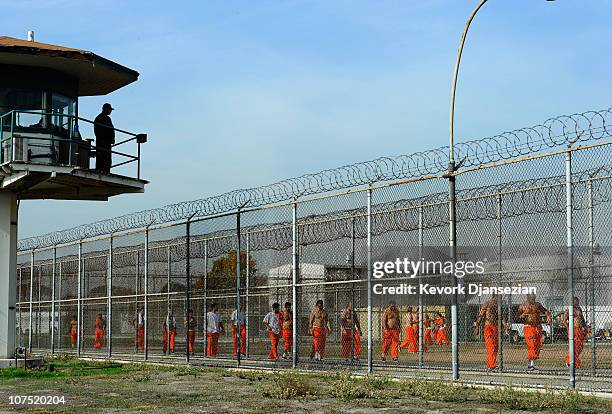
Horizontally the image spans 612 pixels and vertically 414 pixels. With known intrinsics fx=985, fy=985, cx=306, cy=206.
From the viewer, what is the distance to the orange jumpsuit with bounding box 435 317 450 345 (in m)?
23.9

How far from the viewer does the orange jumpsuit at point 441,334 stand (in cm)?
2388

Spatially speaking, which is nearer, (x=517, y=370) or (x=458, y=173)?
(x=458, y=173)

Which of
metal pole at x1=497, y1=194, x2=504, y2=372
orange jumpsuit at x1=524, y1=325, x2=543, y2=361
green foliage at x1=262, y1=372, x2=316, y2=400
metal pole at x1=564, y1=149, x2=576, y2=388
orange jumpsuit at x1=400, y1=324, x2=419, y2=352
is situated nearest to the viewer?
metal pole at x1=564, y1=149, x2=576, y2=388

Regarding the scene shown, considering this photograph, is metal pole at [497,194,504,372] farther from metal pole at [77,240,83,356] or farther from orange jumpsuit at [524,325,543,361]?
metal pole at [77,240,83,356]

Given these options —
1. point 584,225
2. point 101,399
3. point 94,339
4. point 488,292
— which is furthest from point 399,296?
point 94,339

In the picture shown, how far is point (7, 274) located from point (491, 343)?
10.3 meters

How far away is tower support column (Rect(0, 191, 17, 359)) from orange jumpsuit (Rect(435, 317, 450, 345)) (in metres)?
9.76

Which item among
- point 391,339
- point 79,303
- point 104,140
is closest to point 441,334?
point 391,339

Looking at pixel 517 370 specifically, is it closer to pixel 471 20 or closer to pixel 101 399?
pixel 471 20

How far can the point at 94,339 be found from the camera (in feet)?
109

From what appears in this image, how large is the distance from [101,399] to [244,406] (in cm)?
257

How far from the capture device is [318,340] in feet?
68.0

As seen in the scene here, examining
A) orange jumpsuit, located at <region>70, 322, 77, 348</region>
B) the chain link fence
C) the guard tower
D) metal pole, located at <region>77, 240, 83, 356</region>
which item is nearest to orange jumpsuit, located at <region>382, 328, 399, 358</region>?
the chain link fence

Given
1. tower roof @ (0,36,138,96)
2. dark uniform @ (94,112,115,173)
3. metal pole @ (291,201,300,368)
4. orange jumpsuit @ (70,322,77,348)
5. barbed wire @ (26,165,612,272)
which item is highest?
tower roof @ (0,36,138,96)
